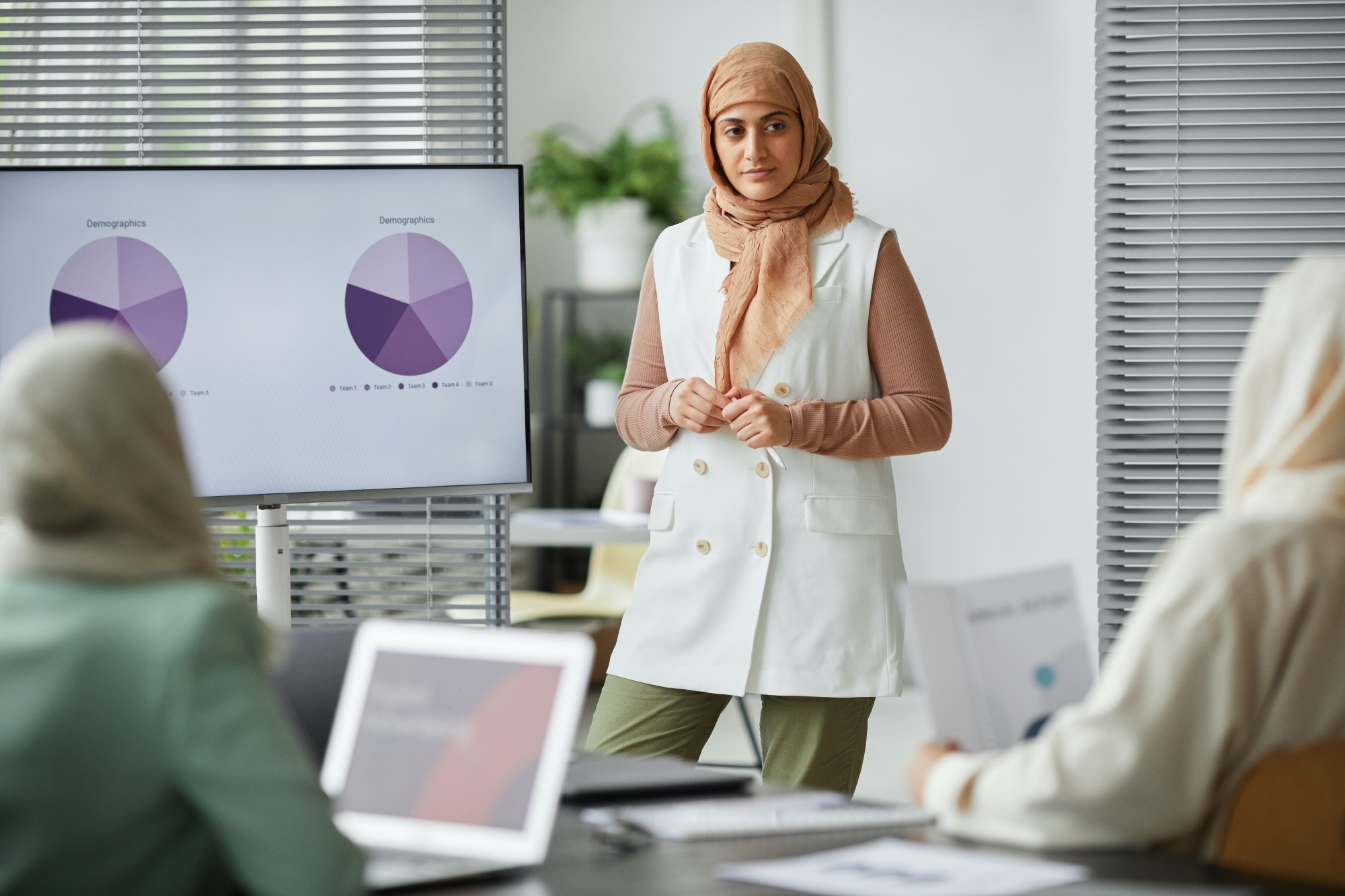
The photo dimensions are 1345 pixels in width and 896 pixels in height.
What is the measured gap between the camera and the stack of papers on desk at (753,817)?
130cm

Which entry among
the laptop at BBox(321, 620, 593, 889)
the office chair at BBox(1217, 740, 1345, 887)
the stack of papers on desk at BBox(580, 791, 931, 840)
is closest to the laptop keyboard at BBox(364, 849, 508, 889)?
the laptop at BBox(321, 620, 593, 889)

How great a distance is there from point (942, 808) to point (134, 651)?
0.73 m

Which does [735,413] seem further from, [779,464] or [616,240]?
[616,240]

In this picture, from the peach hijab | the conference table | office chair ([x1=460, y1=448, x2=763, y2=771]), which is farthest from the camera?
office chair ([x1=460, y1=448, x2=763, y2=771])

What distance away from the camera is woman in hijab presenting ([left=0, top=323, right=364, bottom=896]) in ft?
3.13

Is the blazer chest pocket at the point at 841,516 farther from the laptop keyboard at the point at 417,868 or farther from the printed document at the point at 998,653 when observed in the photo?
the laptop keyboard at the point at 417,868

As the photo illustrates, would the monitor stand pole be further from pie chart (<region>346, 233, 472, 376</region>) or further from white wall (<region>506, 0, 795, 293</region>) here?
white wall (<region>506, 0, 795, 293</region>)

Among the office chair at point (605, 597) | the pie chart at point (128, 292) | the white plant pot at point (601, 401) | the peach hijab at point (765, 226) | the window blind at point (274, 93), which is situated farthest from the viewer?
the white plant pot at point (601, 401)

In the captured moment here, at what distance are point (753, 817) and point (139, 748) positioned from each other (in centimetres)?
61

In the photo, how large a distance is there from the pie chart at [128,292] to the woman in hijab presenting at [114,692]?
1.52 metres

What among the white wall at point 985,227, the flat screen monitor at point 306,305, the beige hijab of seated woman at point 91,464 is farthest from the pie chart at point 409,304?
the white wall at point 985,227

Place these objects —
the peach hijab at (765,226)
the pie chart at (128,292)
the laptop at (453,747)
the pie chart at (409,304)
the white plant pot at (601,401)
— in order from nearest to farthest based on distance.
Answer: the laptop at (453,747) → the peach hijab at (765,226) → the pie chart at (128,292) → the pie chart at (409,304) → the white plant pot at (601,401)

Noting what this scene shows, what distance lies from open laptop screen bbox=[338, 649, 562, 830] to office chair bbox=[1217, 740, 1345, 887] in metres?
0.59

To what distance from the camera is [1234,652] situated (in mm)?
1109
